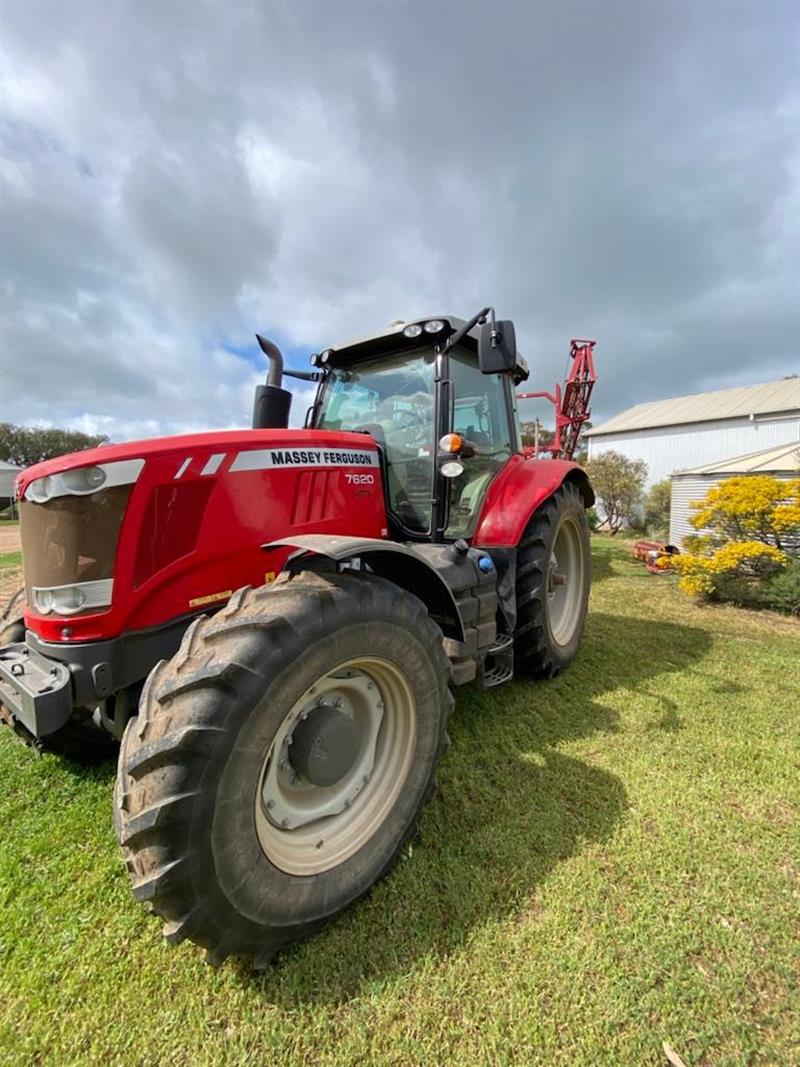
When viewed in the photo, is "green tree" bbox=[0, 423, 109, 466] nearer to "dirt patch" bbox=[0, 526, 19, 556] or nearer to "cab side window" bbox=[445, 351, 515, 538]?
"dirt patch" bbox=[0, 526, 19, 556]

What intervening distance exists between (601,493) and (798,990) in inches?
650

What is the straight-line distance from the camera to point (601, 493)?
1662 centimetres

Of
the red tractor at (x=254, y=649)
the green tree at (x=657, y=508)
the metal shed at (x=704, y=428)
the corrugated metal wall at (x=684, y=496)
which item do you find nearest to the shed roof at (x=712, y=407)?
the metal shed at (x=704, y=428)

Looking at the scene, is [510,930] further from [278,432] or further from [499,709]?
[278,432]

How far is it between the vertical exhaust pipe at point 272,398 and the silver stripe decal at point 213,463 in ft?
2.93

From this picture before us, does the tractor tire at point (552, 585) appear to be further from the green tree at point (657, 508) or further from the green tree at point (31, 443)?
the green tree at point (31, 443)

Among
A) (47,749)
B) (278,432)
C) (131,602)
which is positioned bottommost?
(47,749)

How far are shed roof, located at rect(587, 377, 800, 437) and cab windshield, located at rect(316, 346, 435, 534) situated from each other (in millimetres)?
21999

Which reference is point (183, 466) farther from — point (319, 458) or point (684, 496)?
point (684, 496)

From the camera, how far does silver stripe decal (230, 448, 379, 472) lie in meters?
1.96

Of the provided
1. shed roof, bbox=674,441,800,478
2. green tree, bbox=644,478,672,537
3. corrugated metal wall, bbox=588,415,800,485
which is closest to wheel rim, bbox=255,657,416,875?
shed roof, bbox=674,441,800,478

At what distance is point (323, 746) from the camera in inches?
64.6

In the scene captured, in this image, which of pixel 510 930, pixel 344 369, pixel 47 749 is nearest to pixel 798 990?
pixel 510 930

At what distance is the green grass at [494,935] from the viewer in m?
1.27
